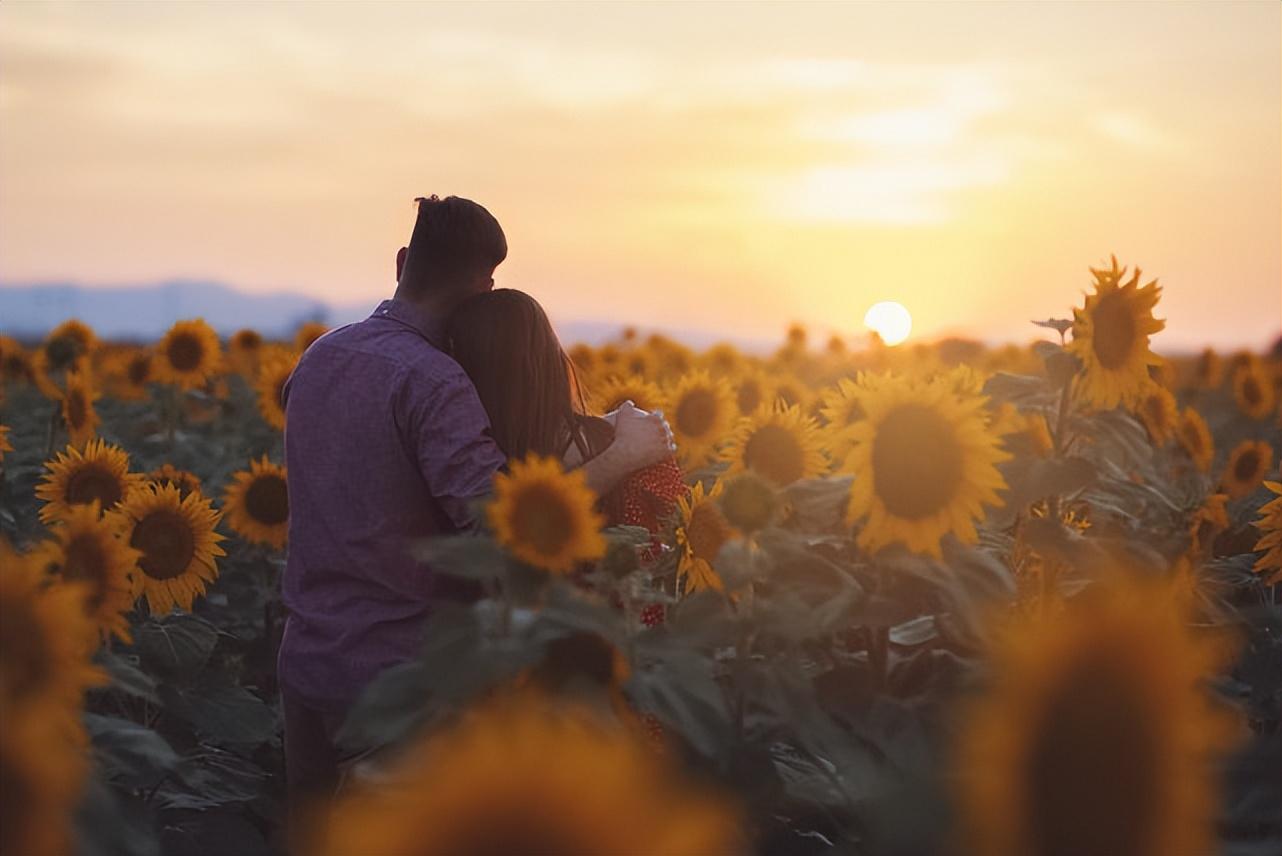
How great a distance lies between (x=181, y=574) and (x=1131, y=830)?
368 cm

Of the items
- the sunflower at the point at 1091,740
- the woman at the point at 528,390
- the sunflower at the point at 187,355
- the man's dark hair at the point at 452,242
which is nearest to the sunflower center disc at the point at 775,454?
the woman at the point at 528,390

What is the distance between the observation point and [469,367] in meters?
3.51

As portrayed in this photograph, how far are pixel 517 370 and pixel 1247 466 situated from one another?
→ 5.42m

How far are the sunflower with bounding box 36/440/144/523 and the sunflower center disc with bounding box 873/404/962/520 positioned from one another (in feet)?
10.5

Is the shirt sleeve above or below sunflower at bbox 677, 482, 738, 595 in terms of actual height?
above

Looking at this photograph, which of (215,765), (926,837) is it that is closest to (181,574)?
(215,765)

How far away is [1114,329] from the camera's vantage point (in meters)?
3.00

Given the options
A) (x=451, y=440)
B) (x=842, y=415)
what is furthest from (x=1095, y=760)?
(x=451, y=440)

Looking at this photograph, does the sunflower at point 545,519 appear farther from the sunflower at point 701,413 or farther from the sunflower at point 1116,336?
the sunflower at point 701,413

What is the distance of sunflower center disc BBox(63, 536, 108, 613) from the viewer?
2.93m

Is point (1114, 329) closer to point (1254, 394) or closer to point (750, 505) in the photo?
point (750, 505)

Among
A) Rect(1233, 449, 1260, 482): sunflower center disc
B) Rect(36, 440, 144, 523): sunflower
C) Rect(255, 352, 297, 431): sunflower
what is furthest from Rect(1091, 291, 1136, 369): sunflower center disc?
Rect(255, 352, 297, 431): sunflower

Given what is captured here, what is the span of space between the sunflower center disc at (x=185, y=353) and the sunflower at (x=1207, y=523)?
22.7 feet

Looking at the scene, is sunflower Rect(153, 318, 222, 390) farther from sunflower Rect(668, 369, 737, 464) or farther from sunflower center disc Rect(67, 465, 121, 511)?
sunflower center disc Rect(67, 465, 121, 511)
